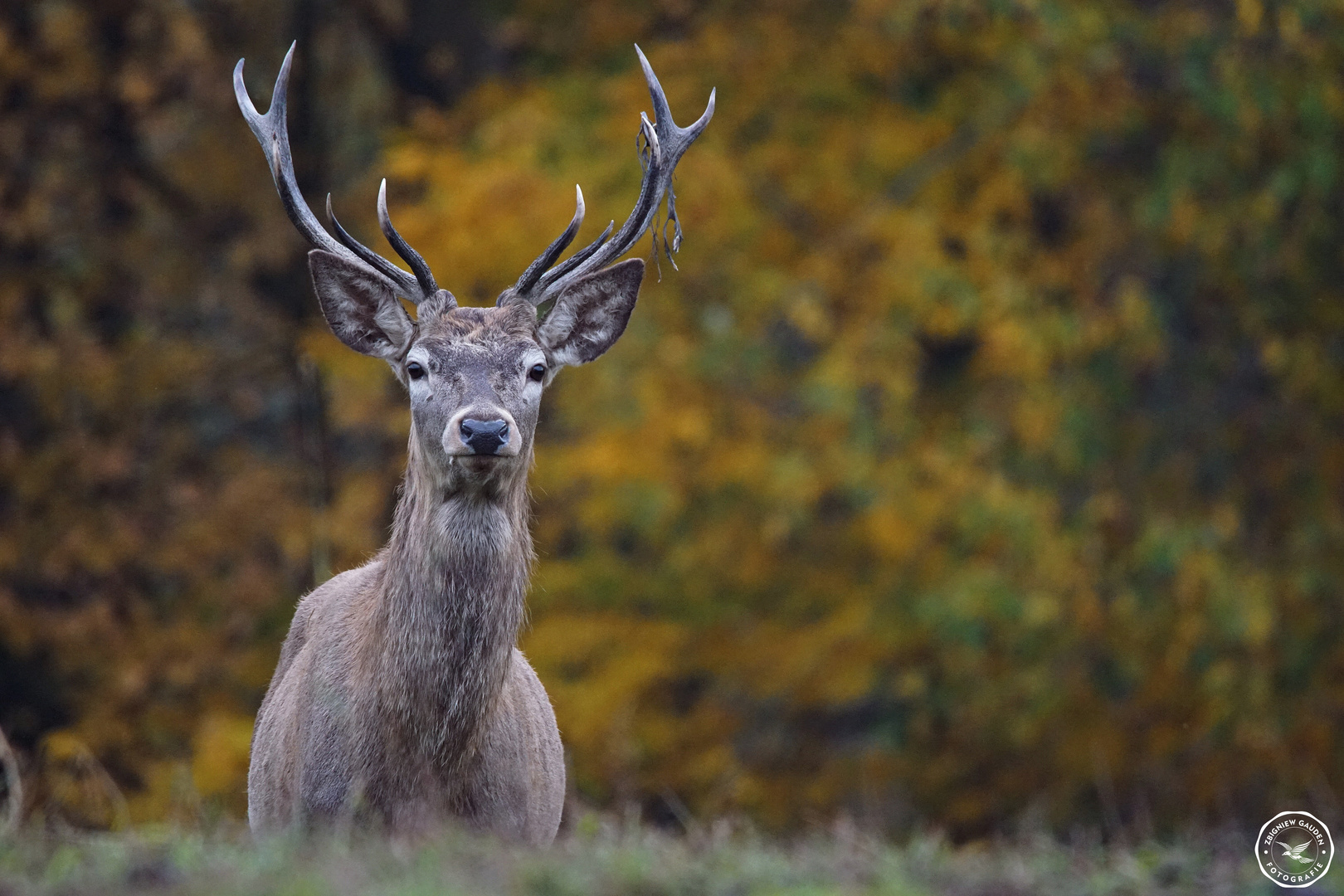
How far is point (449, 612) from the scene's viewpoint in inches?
214

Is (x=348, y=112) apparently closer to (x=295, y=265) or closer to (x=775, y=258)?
(x=295, y=265)

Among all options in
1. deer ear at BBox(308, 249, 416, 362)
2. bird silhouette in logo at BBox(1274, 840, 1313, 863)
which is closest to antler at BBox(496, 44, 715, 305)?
deer ear at BBox(308, 249, 416, 362)

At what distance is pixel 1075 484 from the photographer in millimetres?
12789

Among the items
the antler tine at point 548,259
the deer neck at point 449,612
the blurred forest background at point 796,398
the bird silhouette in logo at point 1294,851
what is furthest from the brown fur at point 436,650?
the blurred forest background at point 796,398

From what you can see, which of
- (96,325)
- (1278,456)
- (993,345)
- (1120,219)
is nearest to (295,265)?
(96,325)

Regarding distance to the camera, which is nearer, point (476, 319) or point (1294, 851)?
point (1294, 851)

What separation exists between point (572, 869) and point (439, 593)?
173 cm

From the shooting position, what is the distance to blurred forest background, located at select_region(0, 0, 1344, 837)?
11609 millimetres

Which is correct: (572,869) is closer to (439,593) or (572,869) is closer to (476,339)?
(439,593)

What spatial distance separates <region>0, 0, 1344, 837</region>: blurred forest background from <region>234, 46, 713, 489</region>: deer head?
4623 millimetres

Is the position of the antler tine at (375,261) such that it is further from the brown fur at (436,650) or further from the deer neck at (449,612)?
the deer neck at (449,612)

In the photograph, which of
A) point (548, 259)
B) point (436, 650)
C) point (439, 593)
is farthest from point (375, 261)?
point (436, 650)

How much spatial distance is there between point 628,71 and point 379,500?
141 inches

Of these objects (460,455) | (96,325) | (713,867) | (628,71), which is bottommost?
(713,867)
